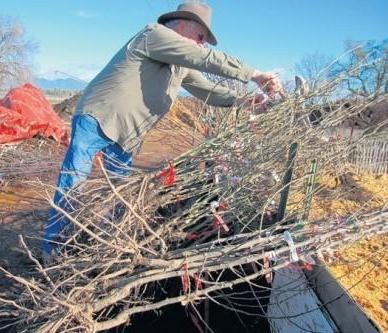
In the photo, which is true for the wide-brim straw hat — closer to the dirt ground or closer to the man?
the man

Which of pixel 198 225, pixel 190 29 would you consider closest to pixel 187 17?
pixel 190 29

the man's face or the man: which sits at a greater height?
the man's face

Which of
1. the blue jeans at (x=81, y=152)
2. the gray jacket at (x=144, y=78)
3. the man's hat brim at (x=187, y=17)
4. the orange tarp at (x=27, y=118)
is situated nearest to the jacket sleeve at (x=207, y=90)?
the gray jacket at (x=144, y=78)

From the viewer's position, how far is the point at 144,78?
3.41 m

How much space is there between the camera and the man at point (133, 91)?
3189 mm

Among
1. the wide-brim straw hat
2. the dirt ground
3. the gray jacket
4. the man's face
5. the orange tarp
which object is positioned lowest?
the orange tarp

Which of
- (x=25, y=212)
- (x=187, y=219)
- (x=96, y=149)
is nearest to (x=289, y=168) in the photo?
(x=187, y=219)

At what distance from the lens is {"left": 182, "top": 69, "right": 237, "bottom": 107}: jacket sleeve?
3.72m

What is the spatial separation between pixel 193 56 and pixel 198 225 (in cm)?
96

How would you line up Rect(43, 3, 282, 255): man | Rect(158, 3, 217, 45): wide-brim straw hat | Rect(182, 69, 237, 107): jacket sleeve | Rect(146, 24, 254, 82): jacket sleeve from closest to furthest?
Rect(146, 24, 254, 82): jacket sleeve, Rect(43, 3, 282, 255): man, Rect(158, 3, 217, 45): wide-brim straw hat, Rect(182, 69, 237, 107): jacket sleeve

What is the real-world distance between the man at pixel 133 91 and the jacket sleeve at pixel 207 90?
244 mm

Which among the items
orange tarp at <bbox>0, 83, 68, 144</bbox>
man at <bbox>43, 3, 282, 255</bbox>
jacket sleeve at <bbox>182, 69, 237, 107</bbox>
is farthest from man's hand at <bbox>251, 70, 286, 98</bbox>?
orange tarp at <bbox>0, 83, 68, 144</bbox>

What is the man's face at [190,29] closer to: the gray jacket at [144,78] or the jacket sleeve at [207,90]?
the gray jacket at [144,78]

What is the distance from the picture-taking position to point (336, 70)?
10.7 ft
